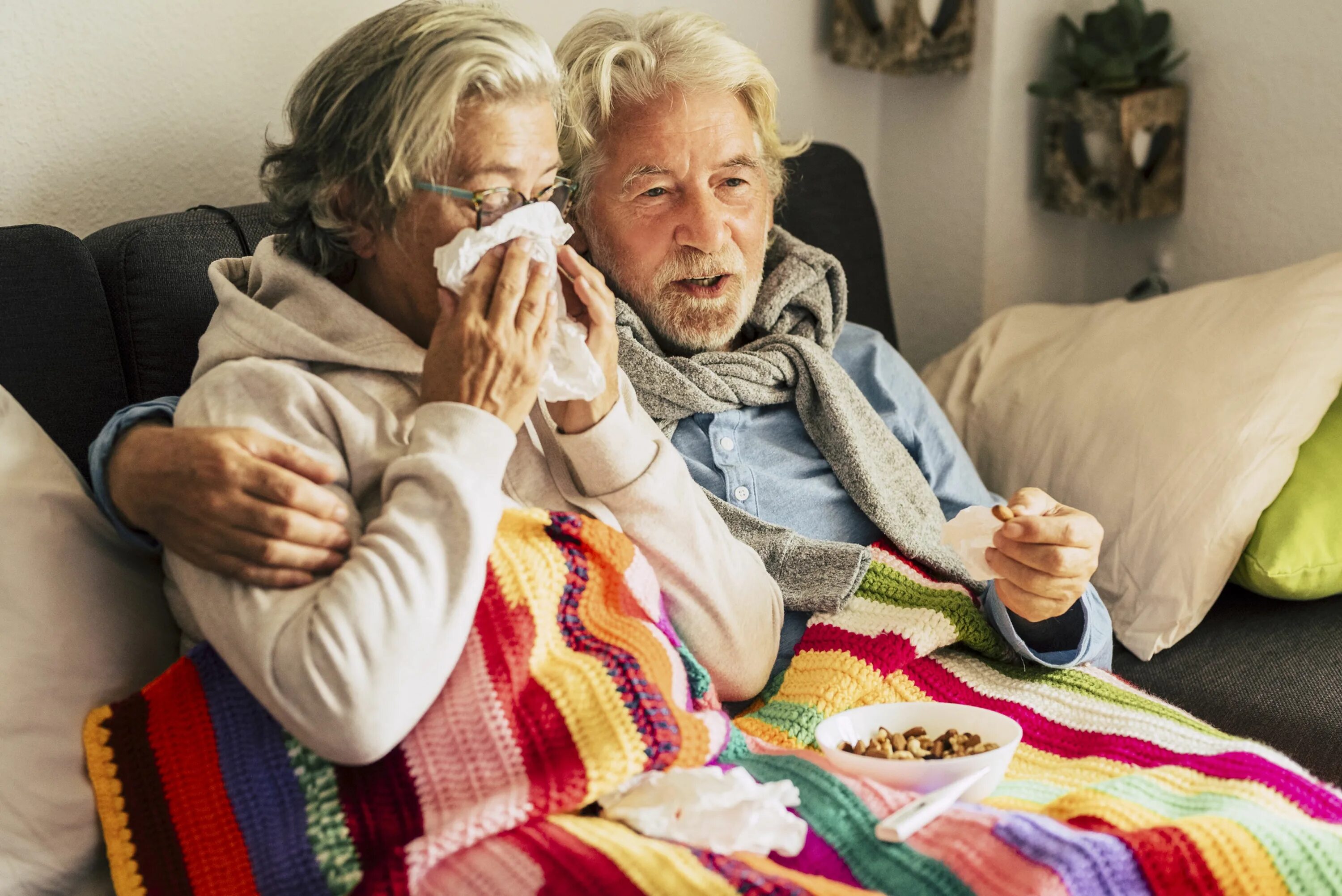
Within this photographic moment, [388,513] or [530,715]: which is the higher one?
[388,513]

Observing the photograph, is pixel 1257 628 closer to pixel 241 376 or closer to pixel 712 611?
pixel 712 611

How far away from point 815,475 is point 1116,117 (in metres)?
1.19

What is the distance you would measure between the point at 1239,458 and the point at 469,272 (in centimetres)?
119

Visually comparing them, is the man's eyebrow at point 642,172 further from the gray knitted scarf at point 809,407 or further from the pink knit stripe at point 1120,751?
the pink knit stripe at point 1120,751

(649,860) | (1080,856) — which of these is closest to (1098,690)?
(1080,856)

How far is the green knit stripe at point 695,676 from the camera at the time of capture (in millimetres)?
1356

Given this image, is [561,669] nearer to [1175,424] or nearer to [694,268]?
[694,268]

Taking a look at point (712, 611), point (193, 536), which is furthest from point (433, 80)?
point (712, 611)

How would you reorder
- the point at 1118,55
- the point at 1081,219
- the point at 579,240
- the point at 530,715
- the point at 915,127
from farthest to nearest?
the point at 1081,219 < the point at 915,127 < the point at 1118,55 < the point at 579,240 < the point at 530,715

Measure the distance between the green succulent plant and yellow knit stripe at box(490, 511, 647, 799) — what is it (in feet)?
5.62

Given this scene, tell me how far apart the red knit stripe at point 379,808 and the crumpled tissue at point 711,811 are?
0.18m

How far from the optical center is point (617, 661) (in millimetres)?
1218

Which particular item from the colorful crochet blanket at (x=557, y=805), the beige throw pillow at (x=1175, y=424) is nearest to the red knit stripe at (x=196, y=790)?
the colorful crochet blanket at (x=557, y=805)

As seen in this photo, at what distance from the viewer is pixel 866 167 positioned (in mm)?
2799
